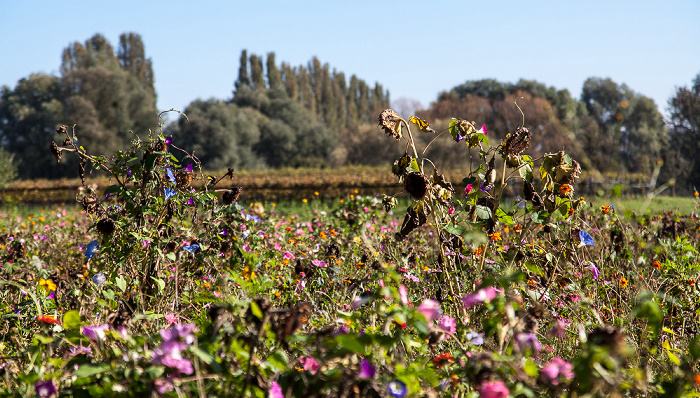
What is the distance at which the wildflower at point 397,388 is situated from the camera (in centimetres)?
98

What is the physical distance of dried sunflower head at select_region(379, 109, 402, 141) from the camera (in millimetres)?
2152

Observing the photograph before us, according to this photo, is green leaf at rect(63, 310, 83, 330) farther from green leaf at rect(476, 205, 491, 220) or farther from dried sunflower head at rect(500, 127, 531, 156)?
dried sunflower head at rect(500, 127, 531, 156)

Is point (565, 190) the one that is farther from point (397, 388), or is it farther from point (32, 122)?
point (32, 122)

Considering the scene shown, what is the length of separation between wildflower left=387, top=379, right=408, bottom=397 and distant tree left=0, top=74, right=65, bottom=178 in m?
32.6

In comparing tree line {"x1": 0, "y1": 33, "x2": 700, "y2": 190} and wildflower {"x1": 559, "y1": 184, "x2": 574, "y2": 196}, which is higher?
tree line {"x1": 0, "y1": 33, "x2": 700, "y2": 190}

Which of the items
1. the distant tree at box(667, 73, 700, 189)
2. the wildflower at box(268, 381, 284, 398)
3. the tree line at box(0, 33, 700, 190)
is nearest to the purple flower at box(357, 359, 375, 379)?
the wildflower at box(268, 381, 284, 398)

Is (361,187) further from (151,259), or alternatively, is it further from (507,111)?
(507,111)

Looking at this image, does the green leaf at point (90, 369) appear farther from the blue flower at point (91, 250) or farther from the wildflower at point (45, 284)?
the blue flower at point (91, 250)

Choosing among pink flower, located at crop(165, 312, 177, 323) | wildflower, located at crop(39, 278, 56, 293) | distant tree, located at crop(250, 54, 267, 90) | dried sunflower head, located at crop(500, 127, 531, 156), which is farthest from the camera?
distant tree, located at crop(250, 54, 267, 90)

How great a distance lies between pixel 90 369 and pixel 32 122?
35.3m

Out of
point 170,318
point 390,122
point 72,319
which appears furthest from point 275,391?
point 390,122

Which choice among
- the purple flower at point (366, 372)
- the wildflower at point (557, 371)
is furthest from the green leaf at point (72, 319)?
the wildflower at point (557, 371)

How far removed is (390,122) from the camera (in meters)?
2.17

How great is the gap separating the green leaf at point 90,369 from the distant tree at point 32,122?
32.3 metres
